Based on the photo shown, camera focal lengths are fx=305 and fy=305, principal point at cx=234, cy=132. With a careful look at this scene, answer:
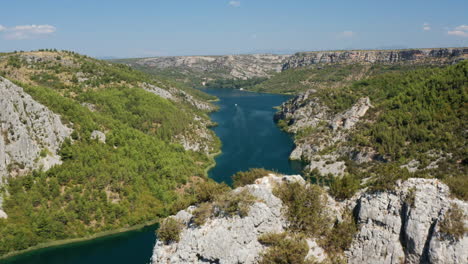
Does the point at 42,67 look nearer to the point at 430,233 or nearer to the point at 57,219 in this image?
the point at 57,219

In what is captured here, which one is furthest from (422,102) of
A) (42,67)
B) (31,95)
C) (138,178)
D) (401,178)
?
(42,67)

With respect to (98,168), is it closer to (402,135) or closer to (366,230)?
(366,230)

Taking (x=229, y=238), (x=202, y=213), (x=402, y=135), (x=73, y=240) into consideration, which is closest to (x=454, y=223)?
(x=229, y=238)

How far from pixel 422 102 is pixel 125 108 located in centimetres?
9391

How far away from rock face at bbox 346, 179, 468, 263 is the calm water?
37.6 meters

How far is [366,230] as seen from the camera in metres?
25.7

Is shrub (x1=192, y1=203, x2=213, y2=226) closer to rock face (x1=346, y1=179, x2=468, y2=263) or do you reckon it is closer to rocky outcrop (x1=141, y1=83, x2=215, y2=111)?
rock face (x1=346, y1=179, x2=468, y2=263)

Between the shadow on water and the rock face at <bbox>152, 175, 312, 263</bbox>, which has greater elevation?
the rock face at <bbox>152, 175, 312, 263</bbox>

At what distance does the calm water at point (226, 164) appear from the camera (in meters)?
52.7

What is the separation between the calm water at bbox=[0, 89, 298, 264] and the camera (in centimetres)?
5272

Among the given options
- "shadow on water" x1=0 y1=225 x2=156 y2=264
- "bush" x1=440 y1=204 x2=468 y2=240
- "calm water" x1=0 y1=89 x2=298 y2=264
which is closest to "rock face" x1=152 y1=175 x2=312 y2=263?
"bush" x1=440 y1=204 x2=468 y2=240

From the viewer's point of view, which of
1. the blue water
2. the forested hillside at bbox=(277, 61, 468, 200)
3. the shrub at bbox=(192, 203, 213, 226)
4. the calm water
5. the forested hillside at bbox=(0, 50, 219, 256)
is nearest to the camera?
the shrub at bbox=(192, 203, 213, 226)

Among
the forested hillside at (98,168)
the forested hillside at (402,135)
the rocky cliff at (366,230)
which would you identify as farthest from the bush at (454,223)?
the forested hillside at (402,135)

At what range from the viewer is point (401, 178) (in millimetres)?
26141
